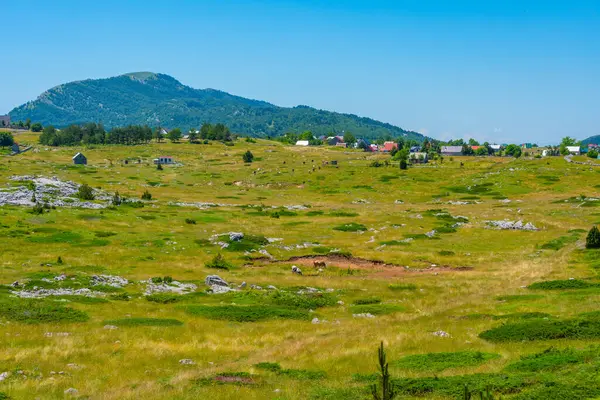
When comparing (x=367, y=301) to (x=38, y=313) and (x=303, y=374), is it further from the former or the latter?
(x=38, y=313)

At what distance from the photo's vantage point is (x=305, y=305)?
1503 inches

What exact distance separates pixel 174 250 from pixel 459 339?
126 feet

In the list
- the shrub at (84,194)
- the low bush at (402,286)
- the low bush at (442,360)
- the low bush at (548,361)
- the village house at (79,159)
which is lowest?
the low bush at (402,286)

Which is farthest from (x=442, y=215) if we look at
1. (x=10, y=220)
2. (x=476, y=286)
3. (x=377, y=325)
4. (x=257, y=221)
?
(x=10, y=220)

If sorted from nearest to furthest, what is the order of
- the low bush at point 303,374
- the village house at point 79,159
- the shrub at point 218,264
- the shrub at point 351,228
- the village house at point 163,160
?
the low bush at point 303,374 < the shrub at point 218,264 < the shrub at point 351,228 < the village house at point 79,159 < the village house at point 163,160

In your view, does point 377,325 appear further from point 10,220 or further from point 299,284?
point 10,220

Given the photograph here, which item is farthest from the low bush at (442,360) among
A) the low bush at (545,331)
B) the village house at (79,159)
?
the village house at (79,159)

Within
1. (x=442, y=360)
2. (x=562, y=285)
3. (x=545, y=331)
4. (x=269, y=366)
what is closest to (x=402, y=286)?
(x=562, y=285)

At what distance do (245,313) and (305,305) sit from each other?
5.22m

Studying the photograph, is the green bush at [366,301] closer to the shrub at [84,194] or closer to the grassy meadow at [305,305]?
the grassy meadow at [305,305]

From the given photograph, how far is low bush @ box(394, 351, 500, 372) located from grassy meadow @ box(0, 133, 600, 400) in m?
0.12

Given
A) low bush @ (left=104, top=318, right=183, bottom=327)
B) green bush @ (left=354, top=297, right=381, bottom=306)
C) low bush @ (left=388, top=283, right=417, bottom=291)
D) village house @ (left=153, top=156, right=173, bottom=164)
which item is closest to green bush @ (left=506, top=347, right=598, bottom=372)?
green bush @ (left=354, top=297, right=381, bottom=306)

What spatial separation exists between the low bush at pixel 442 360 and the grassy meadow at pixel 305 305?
0.38ft

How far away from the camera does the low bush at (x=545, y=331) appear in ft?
88.4
